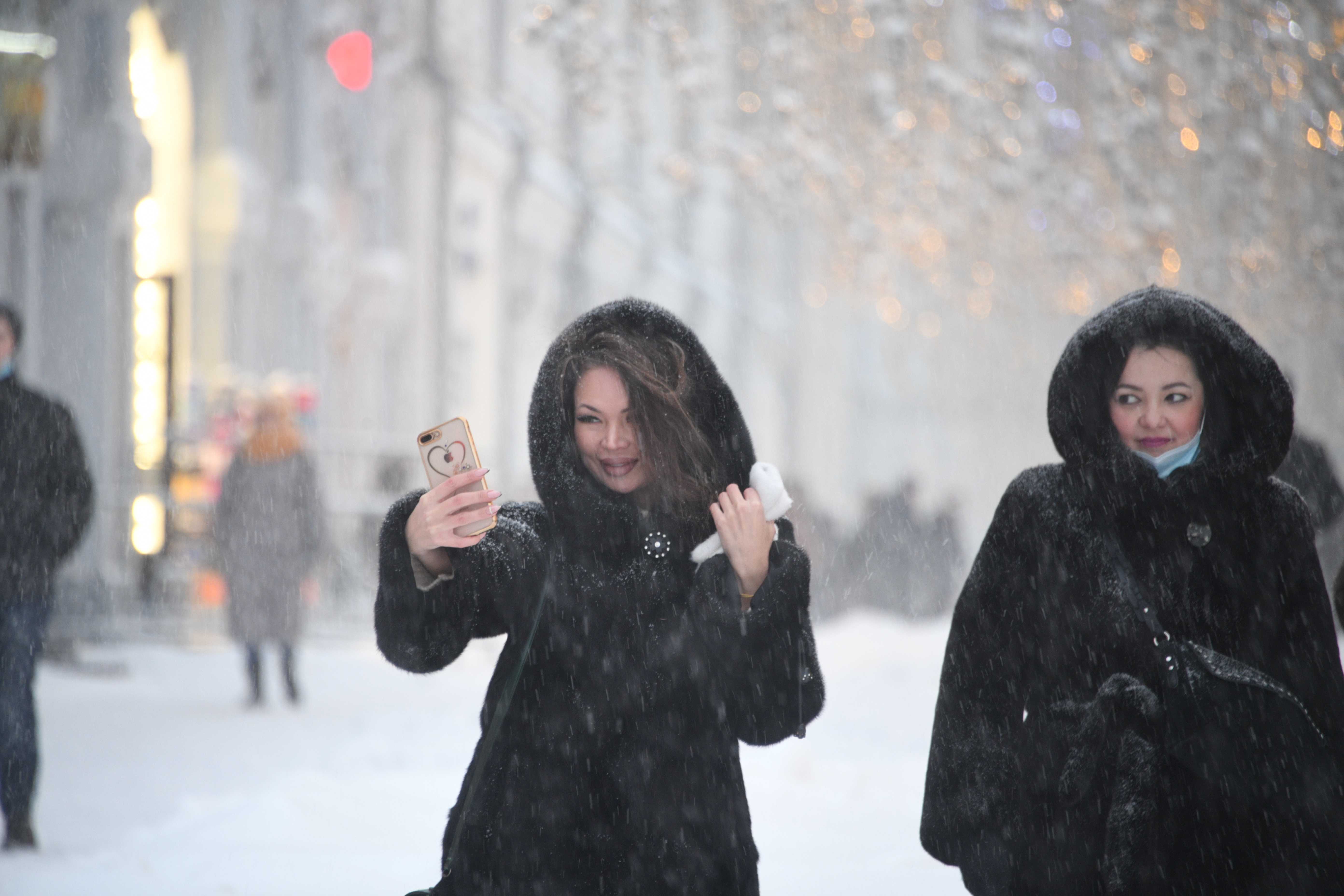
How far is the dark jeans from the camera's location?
4.61 metres

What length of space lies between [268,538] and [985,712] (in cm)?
689

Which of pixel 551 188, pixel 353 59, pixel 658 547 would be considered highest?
pixel 353 59

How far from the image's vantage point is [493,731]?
2438mm

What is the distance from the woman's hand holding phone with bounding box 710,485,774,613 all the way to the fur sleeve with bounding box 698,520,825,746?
0.02 m

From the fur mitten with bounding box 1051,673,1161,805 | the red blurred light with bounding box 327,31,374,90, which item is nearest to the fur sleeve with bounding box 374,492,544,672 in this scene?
the fur mitten with bounding box 1051,673,1161,805

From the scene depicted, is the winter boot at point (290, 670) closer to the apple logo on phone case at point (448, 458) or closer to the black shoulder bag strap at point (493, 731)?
the black shoulder bag strap at point (493, 731)

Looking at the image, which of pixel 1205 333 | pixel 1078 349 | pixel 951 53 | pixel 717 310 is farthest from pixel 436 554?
pixel 717 310

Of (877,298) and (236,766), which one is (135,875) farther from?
(877,298)

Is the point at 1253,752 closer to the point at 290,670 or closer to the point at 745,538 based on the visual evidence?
the point at 745,538

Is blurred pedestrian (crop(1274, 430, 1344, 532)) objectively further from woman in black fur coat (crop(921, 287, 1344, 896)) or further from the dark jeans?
the dark jeans

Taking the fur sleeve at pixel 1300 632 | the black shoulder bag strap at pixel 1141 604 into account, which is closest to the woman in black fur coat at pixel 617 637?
the black shoulder bag strap at pixel 1141 604

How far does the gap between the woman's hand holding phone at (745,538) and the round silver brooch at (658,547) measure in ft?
0.42

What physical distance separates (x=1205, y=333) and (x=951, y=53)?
315 inches

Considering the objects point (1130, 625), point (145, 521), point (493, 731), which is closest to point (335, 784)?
point (493, 731)
